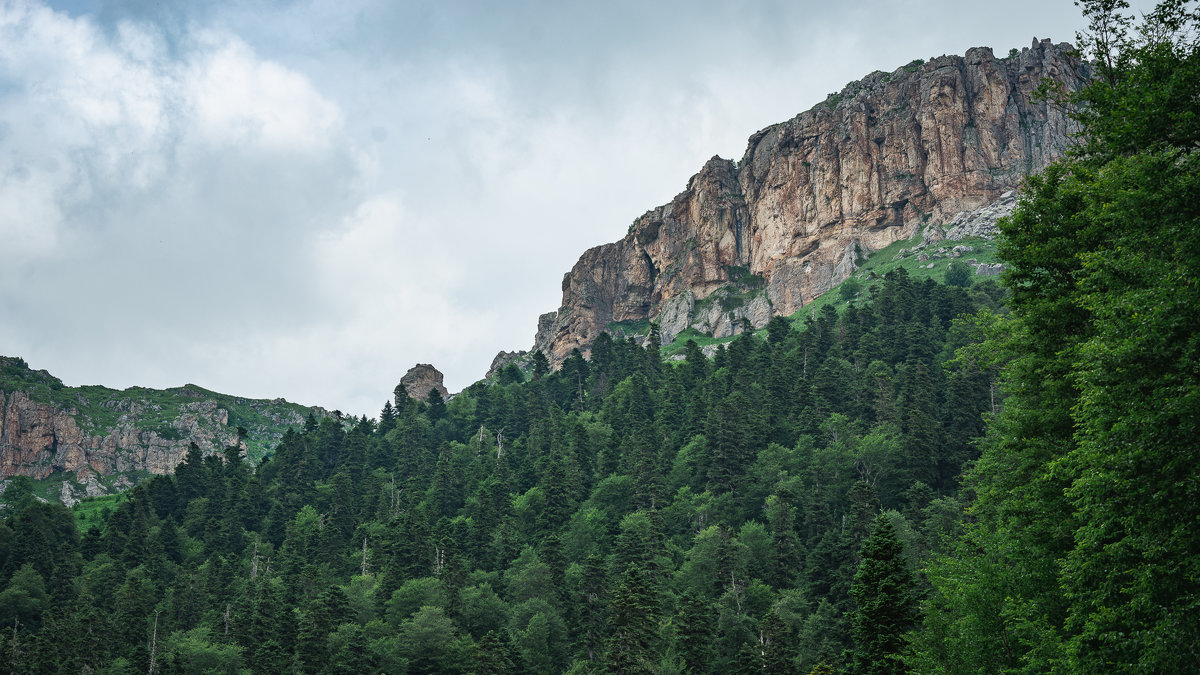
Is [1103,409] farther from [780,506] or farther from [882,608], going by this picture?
[780,506]

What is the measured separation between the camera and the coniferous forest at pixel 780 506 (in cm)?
1981

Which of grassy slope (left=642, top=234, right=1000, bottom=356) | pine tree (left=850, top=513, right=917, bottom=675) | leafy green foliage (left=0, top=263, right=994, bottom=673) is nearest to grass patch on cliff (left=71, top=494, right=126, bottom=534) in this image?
leafy green foliage (left=0, top=263, right=994, bottom=673)

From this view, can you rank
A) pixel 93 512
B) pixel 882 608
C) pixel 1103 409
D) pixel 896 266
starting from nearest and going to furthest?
pixel 1103 409 < pixel 882 608 < pixel 93 512 < pixel 896 266

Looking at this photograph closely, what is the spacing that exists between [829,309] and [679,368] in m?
24.4

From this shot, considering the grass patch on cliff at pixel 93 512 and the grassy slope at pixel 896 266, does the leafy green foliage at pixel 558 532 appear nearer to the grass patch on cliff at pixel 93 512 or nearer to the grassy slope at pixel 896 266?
the grass patch on cliff at pixel 93 512

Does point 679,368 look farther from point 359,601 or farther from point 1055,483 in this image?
point 1055,483

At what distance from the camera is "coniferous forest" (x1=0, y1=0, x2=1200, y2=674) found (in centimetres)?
1981

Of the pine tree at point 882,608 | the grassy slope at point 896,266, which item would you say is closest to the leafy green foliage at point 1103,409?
the pine tree at point 882,608

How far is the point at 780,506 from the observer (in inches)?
2822

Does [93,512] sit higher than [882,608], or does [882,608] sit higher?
[93,512]

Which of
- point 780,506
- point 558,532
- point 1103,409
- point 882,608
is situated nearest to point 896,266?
point 558,532

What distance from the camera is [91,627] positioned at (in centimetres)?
6981

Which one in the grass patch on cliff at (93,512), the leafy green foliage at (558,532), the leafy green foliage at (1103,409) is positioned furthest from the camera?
the grass patch on cliff at (93,512)

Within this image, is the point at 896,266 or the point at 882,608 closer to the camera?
the point at 882,608
